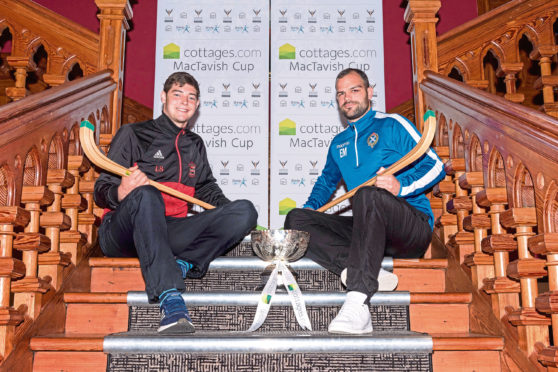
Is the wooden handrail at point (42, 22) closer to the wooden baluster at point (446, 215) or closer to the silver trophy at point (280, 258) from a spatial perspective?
the silver trophy at point (280, 258)

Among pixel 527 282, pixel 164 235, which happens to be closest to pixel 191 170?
pixel 164 235

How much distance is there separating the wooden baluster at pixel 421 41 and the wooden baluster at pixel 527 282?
126cm

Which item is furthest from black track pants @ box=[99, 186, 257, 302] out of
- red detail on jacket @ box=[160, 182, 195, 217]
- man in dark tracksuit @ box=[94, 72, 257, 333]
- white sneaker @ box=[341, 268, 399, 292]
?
white sneaker @ box=[341, 268, 399, 292]

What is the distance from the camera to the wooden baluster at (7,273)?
5.85 feet

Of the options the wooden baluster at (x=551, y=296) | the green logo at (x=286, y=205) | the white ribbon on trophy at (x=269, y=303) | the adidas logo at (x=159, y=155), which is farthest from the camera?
the green logo at (x=286, y=205)

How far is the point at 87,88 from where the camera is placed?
2680mm

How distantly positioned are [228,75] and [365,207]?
233 cm

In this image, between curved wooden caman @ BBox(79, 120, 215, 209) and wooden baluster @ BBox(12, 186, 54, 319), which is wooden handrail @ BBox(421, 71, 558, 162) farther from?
wooden baluster @ BBox(12, 186, 54, 319)

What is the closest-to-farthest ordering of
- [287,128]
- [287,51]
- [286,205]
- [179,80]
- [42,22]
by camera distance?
[179,80] → [42,22] → [286,205] → [287,128] → [287,51]

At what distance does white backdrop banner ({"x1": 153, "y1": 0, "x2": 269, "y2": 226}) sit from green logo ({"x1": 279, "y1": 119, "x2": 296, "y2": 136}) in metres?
0.10

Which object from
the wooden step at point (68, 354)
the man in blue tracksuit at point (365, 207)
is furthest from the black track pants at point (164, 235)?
the man in blue tracksuit at point (365, 207)

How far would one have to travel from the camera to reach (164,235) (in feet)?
6.70

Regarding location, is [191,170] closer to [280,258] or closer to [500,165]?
[280,258]

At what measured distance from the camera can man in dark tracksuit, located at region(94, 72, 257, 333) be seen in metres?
1.98
